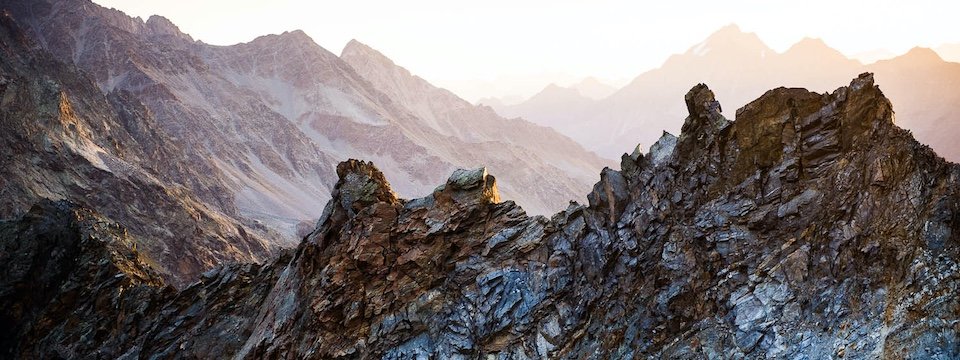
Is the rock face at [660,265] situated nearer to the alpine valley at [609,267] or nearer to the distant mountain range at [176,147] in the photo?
the alpine valley at [609,267]

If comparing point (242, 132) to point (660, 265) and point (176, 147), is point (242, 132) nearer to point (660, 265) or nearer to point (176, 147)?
point (176, 147)

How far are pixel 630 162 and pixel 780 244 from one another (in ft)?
22.0

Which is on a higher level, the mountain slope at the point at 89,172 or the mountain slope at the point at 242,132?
the mountain slope at the point at 242,132

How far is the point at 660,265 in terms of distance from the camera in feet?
65.7

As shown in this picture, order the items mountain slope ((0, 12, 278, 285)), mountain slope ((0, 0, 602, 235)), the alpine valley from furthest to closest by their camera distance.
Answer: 1. mountain slope ((0, 0, 602, 235))
2. mountain slope ((0, 12, 278, 285))
3. the alpine valley

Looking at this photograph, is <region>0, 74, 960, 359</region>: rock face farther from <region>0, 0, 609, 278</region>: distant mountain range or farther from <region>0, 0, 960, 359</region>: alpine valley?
<region>0, 0, 609, 278</region>: distant mountain range

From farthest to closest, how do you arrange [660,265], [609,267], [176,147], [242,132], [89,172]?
[242,132] < [176,147] < [89,172] < [609,267] < [660,265]

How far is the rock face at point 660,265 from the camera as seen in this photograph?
15922 mm

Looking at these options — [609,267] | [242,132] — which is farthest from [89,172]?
[242,132]

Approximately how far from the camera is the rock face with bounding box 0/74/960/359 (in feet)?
52.2

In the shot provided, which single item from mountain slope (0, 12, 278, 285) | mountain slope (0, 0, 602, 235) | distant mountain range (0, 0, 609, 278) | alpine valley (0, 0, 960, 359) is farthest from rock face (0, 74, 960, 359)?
mountain slope (0, 0, 602, 235)

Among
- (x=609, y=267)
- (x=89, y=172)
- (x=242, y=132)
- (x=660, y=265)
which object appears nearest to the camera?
(x=660, y=265)

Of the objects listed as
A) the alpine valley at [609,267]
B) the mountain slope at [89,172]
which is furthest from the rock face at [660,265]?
the mountain slope at [89,172]

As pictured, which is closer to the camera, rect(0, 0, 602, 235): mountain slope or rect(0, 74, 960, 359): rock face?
rect(0, 74, 960, 359): rock face
